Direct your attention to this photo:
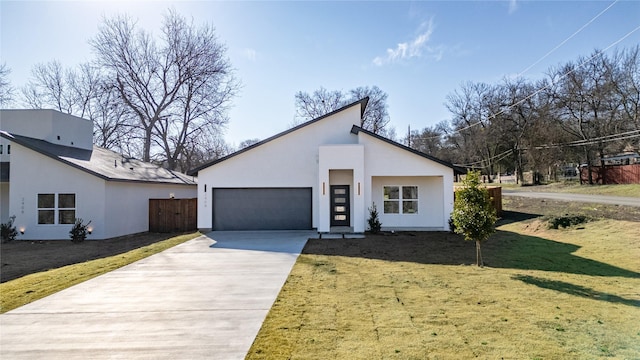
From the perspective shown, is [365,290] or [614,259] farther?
[614,259]

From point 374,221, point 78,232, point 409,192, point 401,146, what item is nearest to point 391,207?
point 409,192

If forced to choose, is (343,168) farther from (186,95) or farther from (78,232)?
(186,95)

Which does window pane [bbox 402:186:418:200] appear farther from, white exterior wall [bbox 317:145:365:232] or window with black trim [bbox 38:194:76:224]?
window with black trim [bbox 38:194:76:224]

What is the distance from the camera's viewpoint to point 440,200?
15344mm

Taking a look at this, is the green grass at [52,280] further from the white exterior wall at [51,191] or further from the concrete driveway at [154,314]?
the white exterior wall at [51,191]

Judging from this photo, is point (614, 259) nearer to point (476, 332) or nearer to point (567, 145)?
point (476, 332)

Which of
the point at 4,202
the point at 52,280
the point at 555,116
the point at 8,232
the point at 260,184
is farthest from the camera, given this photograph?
the point at 555,116

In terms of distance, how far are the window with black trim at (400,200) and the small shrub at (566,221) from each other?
18.2ft

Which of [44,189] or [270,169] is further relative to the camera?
[270,169]

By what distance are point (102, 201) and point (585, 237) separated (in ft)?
62.7

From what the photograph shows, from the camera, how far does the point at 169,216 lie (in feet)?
55.6

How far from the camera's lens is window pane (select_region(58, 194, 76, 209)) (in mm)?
14258

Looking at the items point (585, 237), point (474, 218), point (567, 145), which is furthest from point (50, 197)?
point (567, 145)

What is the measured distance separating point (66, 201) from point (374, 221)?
537 inches
